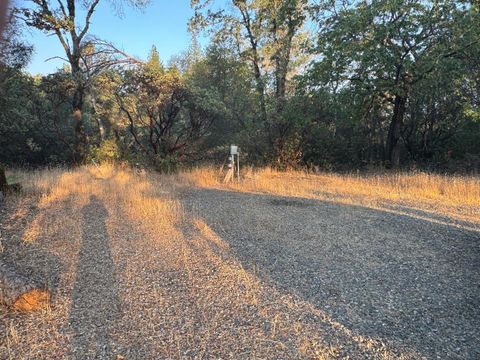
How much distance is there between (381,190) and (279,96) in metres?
6.94

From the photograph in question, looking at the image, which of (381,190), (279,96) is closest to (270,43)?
(279,96)

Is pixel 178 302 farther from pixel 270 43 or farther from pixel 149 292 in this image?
pixel 270 43

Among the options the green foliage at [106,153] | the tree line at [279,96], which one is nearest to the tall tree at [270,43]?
the tree line at [279,96]

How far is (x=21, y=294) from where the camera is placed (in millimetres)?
3160

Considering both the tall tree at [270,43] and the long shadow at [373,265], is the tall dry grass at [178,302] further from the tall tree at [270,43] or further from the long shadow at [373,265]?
the tall tree at [270,43]

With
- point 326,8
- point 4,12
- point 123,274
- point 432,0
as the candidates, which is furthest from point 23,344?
point 326,8

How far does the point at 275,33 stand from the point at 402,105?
6198 mm

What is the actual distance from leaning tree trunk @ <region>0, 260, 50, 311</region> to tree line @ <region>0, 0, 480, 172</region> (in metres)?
9.91

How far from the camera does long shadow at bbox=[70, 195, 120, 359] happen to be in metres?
2.66

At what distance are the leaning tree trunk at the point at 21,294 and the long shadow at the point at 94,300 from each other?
274 millimetres

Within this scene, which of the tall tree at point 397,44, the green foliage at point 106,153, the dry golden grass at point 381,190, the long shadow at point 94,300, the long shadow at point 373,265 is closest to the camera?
the long shadow at point 94,300

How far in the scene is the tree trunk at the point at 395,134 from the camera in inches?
566

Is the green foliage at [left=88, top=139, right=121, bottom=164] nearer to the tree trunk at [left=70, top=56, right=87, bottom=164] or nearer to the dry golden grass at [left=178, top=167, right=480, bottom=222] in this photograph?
the tree trunk at [left=70, top=56, right=87, bottom=164]

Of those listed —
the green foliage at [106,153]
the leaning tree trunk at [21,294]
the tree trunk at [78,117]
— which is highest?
the tree trunk at [78,117]
